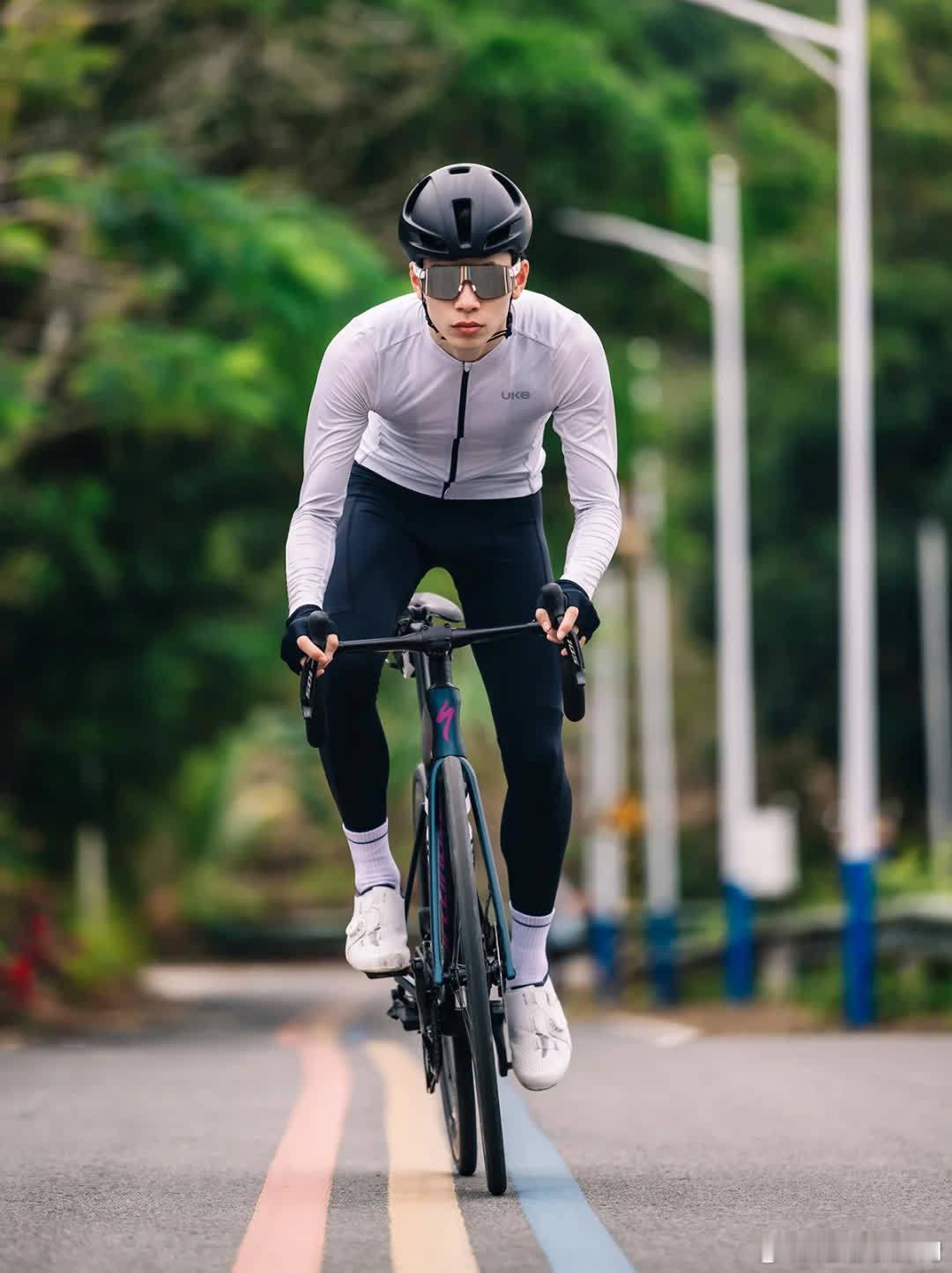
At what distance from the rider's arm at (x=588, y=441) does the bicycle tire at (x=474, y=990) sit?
2.43 feet

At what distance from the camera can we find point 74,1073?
1098cm

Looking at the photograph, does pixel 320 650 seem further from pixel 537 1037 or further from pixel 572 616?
pixel 537 1037

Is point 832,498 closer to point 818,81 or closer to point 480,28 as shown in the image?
point 818,81

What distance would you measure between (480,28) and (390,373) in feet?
59.2

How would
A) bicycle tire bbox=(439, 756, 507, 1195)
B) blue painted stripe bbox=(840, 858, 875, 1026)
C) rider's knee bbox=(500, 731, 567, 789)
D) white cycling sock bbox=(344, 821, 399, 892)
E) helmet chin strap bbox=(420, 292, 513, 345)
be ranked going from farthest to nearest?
blue painted stripe bbox=(840, 858, 875, 1026), white cycling sock bbox=(344, 821, 399, 892), rider's knee bbox=(500, 731, 567, 789), helmet chin strap bbox=(420, 292, 513, 345), bicycle tire bbox=(439, 756, 507, 1195)

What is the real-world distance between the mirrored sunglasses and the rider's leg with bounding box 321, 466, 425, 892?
79 centimetres

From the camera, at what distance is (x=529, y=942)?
722cm

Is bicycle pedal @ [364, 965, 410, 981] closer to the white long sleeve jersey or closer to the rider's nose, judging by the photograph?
the white long sleeve jersey

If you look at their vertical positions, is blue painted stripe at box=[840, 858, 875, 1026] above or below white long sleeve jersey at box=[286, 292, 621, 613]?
below

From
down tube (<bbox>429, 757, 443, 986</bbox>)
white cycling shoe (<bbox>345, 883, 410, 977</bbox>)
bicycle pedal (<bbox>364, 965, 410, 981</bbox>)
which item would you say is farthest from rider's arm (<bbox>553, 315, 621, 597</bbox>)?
bicycle pedal (<bbox>364, 965, 410, 981</bbox>)

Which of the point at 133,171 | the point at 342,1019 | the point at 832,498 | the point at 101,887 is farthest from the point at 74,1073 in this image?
the point at 832,498

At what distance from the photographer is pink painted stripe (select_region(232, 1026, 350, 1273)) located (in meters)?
5.53

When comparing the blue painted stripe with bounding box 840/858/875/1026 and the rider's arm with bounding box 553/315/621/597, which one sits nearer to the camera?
the rider's arm with bounding box 553/315/621/597

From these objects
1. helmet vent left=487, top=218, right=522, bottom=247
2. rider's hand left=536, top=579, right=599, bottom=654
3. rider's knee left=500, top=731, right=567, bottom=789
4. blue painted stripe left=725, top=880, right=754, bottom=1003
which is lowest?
blue painted stripe left=725, top=880, right=754, bottom=1003
